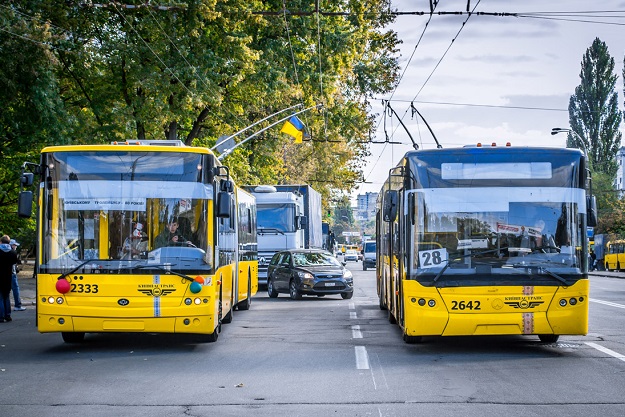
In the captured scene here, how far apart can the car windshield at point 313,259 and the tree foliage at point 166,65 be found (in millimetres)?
5995

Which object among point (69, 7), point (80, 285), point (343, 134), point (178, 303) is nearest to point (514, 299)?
point (178, 303)

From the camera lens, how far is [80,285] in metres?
13.3

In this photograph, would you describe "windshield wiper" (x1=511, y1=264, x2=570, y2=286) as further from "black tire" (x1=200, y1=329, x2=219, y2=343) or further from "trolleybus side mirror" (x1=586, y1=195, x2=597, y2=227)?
"black tire" (x1=200, y1=329, x2=219, y2=343)

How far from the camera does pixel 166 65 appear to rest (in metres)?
30.8

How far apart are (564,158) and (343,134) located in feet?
89.3

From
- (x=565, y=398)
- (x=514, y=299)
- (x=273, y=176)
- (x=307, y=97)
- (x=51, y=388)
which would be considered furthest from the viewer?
(x=273, y=176)

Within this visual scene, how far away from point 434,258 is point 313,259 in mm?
15411

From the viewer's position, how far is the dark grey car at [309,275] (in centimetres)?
2720

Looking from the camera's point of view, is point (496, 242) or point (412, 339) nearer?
point (496, 242)

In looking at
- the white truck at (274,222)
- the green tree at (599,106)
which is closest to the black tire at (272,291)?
the white truck at (274,222)

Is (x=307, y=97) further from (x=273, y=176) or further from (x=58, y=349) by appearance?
(x=58, y=349)

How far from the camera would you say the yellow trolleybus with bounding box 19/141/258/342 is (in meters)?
13.3

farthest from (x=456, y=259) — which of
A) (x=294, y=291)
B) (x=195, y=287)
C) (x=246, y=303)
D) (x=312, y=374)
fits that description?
(x=294, y=291)

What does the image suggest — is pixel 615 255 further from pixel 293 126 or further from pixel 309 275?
pixel 309 275
